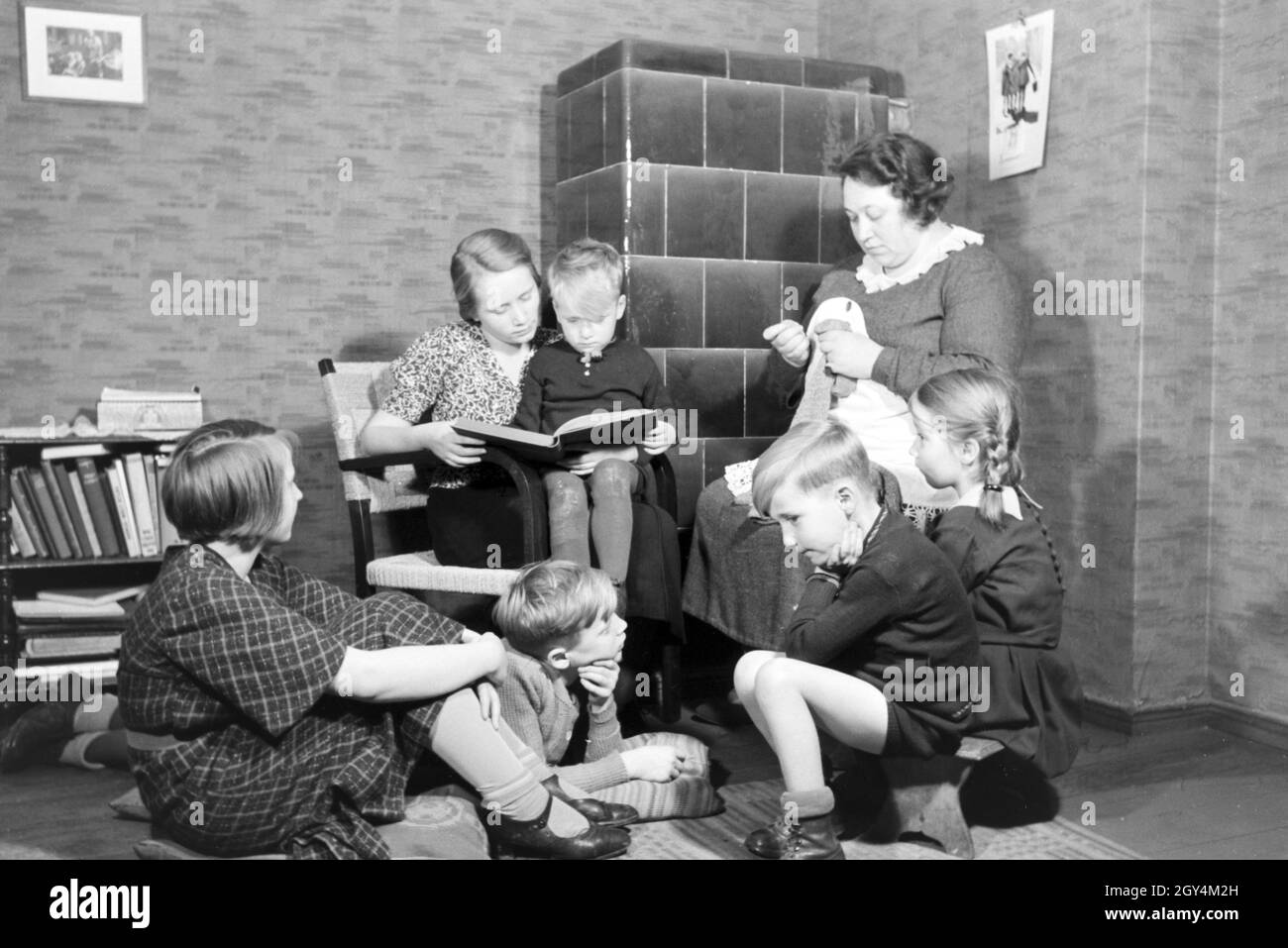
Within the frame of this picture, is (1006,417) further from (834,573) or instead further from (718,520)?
(718,520)

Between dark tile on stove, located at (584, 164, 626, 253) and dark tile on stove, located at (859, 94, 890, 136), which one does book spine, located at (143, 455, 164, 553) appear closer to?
dark tile on stove, located at (584, 164, 626, 253)

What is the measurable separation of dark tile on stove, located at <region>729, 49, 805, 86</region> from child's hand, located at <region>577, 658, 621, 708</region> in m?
1.77

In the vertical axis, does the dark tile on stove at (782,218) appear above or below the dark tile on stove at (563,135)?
below

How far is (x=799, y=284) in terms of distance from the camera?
349 centimetres

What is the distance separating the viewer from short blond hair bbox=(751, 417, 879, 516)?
2.18m

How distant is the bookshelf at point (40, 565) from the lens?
3.02 meters

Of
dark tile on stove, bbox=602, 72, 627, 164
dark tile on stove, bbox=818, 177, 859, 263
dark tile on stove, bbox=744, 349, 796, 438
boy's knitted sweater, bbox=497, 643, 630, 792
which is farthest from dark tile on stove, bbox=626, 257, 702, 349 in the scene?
boy's knitted sweater, bbox=497, 643, 630, 792

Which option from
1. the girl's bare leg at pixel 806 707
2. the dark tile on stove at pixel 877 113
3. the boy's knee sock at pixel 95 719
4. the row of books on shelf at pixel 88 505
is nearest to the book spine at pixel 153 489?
the row of books on shelf at pixel 88 505

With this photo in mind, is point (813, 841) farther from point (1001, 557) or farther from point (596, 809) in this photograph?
point (1001, 557)

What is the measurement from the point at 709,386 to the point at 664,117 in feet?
2.42

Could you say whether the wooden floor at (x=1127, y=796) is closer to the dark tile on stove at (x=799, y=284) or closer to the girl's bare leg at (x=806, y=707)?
the girl's bare leg at (x=806, y=707)

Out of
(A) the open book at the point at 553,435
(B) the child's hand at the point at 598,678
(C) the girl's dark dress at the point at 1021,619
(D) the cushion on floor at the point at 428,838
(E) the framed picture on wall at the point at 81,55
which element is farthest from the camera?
(E) the framed picture on wall at the point at 81,55

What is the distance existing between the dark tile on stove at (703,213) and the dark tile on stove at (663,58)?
27 cm

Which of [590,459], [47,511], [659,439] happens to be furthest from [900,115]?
[47,511]
